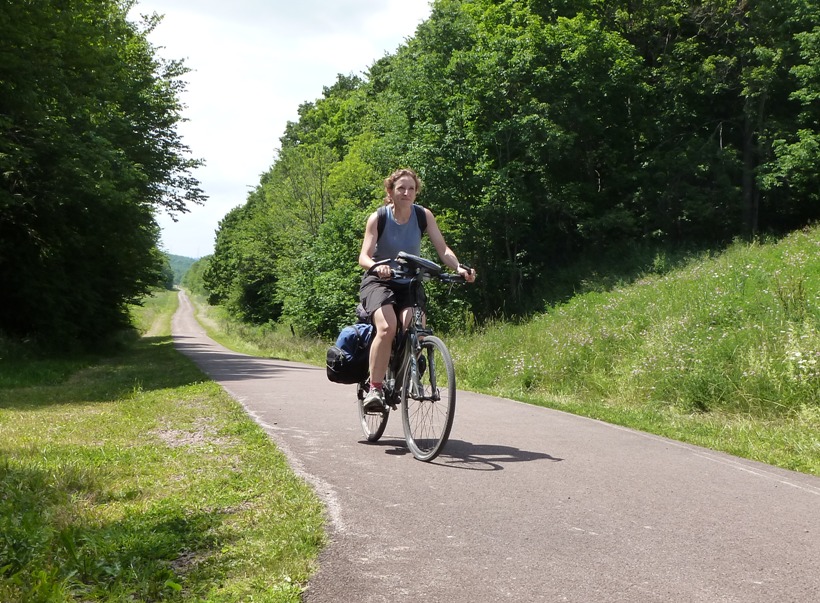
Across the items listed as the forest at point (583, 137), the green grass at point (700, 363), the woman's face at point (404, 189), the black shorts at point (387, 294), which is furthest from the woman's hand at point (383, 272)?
the forest at point (583, 137)

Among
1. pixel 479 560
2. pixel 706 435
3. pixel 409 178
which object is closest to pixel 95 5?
pixel 409 178

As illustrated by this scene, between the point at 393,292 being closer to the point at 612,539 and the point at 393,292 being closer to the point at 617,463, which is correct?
the point at 617,463

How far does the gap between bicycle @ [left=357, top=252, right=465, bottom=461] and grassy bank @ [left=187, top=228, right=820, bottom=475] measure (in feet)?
8.87

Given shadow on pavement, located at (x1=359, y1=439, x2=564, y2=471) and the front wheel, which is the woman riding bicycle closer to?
the front wheel

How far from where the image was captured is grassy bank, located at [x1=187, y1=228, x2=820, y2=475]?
7.90 meters

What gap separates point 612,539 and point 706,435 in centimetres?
407

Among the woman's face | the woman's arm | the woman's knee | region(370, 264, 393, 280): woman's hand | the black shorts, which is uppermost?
the woman's face

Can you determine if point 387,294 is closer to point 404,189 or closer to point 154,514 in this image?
point 404,189

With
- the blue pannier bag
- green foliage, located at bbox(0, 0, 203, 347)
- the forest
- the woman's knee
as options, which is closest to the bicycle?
the woman's knee

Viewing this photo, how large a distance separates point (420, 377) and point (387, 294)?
0.68 metres

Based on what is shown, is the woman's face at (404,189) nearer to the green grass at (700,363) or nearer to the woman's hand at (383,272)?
the woman's hand at (383,272)

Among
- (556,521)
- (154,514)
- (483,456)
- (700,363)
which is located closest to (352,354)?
(483,456)

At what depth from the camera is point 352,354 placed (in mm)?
6184

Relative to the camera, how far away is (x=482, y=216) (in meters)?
30.4
